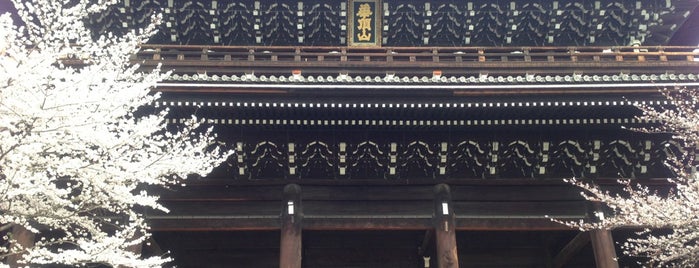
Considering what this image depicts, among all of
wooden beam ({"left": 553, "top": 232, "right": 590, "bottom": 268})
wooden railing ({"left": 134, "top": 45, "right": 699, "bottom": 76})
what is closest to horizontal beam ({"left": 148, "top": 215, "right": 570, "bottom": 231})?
wooden beam ({"left": 553, "top": 232, "right": 590, "bottom": 268})

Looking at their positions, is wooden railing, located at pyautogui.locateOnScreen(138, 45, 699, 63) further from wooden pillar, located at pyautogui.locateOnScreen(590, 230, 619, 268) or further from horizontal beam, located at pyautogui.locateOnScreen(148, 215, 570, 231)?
wooden pillar, located at pyautogui.locateOnScreen(590, 230, 619, 268)

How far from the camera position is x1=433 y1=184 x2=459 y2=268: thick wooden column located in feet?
29.4

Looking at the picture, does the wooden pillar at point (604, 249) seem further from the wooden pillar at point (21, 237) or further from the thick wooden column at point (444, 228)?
the wooden pillar at point (21, 237)

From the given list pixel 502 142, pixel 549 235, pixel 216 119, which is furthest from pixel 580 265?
pixel 216 119

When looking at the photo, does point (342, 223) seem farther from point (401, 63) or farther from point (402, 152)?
point (401, 63)

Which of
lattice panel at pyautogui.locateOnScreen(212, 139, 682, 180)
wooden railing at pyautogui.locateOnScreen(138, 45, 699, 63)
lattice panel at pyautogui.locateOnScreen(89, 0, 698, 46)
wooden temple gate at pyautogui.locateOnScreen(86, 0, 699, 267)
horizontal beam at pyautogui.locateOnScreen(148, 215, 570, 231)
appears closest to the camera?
wooden temple gate at pyautogui.locateOnScreen(86, 0, 699, 267)

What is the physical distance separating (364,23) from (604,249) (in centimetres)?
654

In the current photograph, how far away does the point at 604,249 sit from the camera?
9148mm

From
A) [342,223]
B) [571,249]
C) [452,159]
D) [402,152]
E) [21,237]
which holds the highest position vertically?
[402,152]

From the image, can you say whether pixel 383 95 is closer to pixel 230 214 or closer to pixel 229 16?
pixel 230 214

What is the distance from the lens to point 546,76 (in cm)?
877

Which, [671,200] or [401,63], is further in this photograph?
[401,63]

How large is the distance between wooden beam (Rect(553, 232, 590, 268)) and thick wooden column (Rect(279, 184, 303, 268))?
5.11 meters

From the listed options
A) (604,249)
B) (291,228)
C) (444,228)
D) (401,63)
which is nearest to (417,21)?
(401,63)
